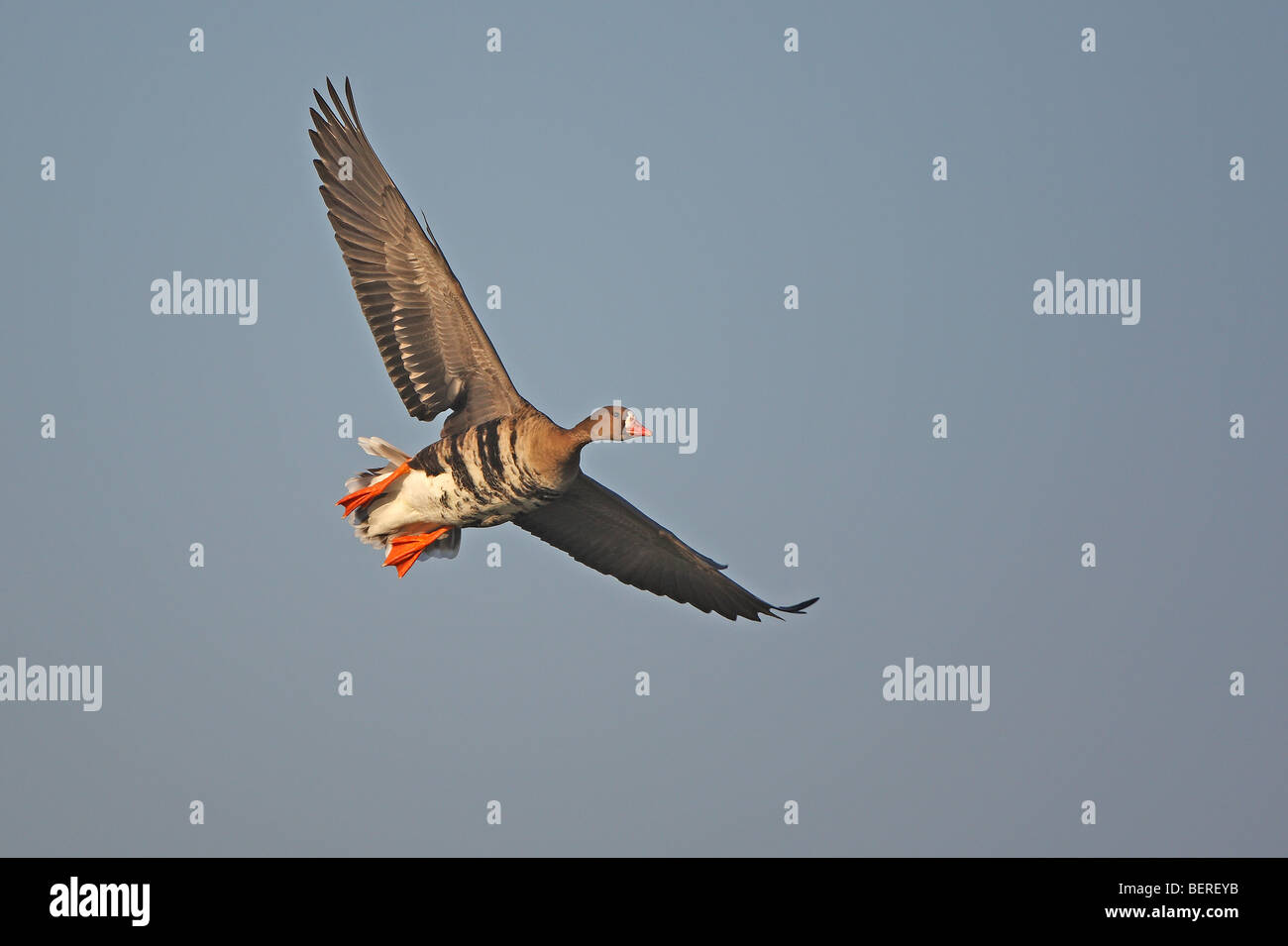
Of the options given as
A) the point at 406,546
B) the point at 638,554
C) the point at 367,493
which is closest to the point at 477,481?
the point at 367,493

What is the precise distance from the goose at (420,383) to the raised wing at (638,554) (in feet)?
6.16

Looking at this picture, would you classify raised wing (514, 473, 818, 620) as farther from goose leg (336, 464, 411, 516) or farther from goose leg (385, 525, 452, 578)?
goose leg (336, 464, 411, 516)

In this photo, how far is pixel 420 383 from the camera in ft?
60.4

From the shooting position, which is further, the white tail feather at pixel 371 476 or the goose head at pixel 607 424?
the white tail feather at pixel 371 476

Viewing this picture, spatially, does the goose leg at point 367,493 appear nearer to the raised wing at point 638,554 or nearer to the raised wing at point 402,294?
the raised wing at point 402,294

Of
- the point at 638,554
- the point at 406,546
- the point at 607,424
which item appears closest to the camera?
the point at 607,424

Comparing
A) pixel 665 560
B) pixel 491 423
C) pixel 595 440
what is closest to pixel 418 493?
pixel 491 423

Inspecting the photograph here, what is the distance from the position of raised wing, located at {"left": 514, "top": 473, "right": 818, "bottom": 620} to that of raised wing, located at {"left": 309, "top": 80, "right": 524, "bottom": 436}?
2.55 meters

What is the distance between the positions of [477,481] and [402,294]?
2.70 meters

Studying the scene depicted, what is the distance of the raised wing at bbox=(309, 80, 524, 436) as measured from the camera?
18.0 m

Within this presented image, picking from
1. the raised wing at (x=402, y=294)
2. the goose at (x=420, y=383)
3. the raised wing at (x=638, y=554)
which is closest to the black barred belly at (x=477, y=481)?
the goose at (x=420, y=383)

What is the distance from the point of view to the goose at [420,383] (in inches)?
682

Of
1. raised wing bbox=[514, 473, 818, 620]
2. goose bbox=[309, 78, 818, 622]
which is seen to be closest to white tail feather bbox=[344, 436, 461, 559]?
goose bbox=[309, 78, 818, 622]

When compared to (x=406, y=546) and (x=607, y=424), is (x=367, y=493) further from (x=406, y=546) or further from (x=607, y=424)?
(x=607, y=424)
